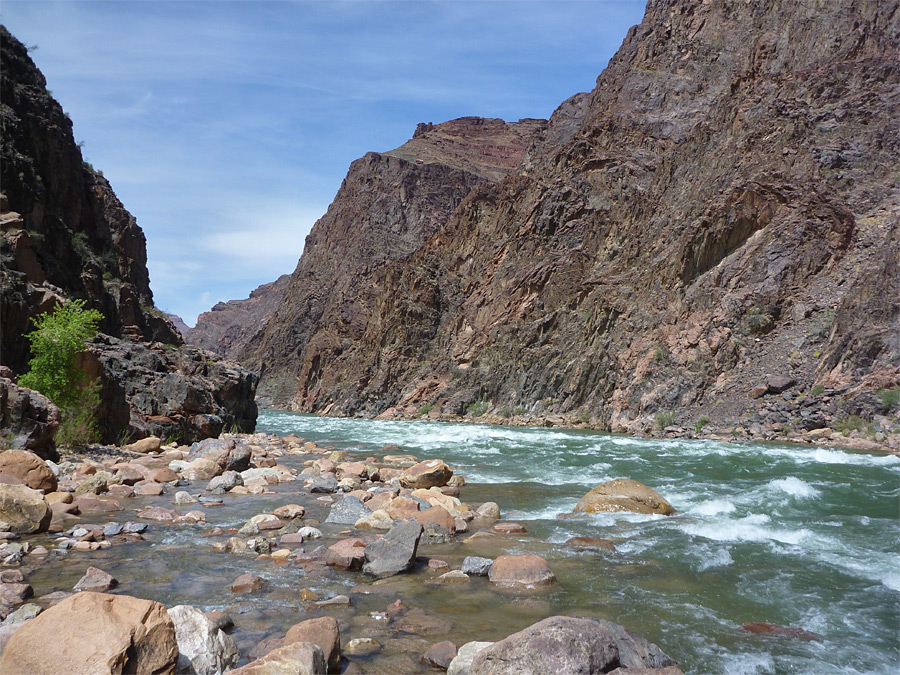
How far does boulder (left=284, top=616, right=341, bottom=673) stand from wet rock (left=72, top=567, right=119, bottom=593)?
201cm

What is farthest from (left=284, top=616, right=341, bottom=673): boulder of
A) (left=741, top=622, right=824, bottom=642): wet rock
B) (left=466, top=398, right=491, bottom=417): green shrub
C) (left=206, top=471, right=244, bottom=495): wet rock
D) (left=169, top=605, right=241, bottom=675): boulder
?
(left=466, top=398, right=491, bottom=417): green shrub

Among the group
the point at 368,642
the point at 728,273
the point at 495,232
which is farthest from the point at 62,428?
the point at 495,232

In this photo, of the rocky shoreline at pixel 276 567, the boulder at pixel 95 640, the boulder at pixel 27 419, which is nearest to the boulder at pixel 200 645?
the rocky shoreline at pixel 276 567

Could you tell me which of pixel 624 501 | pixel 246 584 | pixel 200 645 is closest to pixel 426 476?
pixel 624 501

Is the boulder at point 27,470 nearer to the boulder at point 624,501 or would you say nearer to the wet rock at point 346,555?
the wet rock at point 346,555

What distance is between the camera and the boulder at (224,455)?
12.4m

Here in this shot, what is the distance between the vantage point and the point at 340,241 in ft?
336

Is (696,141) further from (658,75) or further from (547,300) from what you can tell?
(658,75)

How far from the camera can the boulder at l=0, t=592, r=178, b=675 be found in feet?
9.85

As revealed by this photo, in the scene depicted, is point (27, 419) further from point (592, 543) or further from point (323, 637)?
point (592, 543)

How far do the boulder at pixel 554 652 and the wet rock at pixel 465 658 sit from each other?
14cm

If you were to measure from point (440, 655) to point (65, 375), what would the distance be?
485 inches

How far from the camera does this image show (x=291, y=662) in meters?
3.48

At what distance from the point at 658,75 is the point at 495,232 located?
2182cm
